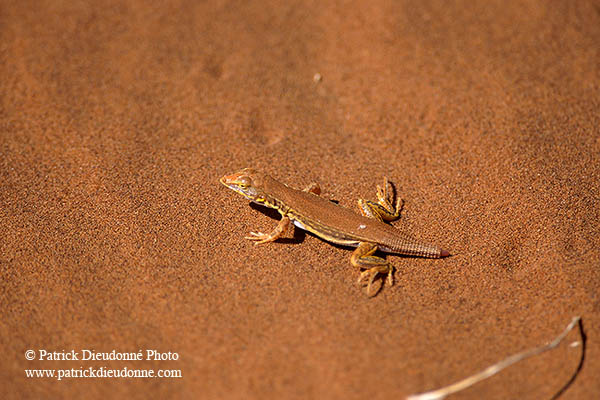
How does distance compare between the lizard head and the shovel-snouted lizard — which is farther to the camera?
the lizard head

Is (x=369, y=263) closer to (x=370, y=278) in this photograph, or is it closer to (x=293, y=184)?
(x=370, y=278)

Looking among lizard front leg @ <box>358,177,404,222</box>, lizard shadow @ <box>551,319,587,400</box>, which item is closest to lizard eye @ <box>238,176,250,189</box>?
lizard front leg @ <box>358,177,404,222</box>

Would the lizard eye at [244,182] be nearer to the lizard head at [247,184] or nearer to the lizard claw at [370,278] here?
the lizard head at [247,184]

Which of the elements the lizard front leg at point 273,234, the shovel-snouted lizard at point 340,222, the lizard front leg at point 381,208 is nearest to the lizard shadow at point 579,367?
the shovel-snouted lizard at point 340,222

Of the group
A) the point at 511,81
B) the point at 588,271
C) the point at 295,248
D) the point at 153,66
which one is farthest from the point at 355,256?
the point at 153,66

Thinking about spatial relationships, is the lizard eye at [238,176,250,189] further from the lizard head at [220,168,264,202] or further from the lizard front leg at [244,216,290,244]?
the lizard front leg at [244,216,290,244]

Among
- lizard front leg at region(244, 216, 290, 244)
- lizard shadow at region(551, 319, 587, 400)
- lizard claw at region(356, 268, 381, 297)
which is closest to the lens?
lizard shadow at region(551, 319, 587, 400)
